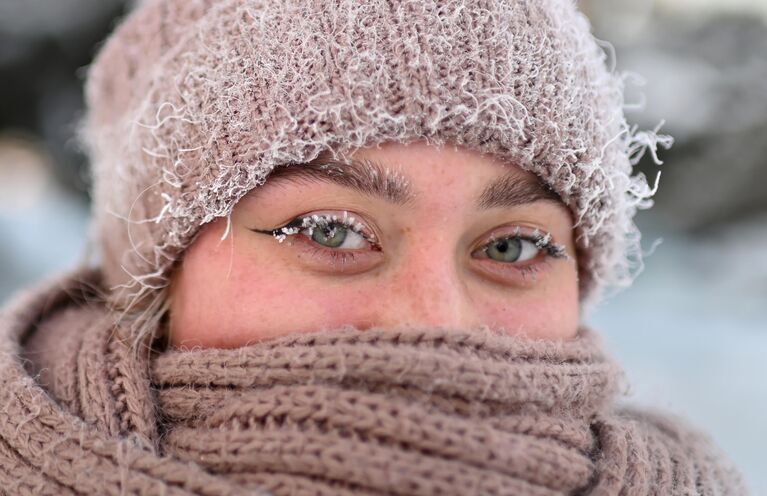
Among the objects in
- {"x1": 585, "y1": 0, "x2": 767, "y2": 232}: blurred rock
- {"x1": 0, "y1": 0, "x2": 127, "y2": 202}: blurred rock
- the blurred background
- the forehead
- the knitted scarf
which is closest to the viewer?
the knitted scarf

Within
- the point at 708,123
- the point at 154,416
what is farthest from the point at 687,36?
the point at 154,416

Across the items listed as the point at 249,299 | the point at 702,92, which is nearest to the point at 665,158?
the point at 702,92

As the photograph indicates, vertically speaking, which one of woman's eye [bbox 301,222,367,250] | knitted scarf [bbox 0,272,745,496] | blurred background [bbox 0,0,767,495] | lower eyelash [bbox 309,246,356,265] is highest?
blurred background [bbox 0,0,767,495]

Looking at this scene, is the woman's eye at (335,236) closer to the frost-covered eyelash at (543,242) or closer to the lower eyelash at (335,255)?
the lower eyelash at (335,255)

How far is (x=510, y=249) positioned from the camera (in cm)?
102

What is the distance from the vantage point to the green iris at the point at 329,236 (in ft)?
3.10

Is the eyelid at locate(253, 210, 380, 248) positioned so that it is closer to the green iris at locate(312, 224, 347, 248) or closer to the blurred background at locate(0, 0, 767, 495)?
the green iris at locate(312, 224, 347, 248)

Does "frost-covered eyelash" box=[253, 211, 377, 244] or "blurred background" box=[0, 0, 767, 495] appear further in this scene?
"blurred background" box=[0, 0, 767, 495]

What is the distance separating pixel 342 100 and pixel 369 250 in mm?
204

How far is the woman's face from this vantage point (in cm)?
89

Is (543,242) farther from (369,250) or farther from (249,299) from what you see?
(249,299)

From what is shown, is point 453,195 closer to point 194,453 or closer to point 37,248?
point 194,453

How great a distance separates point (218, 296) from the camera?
3.11ft

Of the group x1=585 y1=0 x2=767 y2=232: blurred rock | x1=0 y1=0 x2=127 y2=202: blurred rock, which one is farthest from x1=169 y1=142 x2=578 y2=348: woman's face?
x1=0 y1=0 x2=127 y2=202: blurred rock
